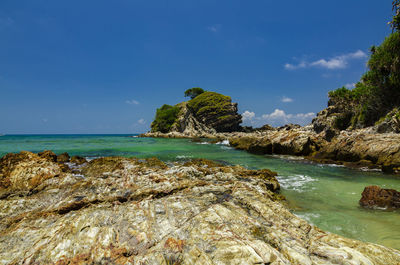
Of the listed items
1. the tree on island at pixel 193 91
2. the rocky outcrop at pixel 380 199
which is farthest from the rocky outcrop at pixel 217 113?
the rocky outcrop at pixel 380 199

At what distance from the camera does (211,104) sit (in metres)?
95.9

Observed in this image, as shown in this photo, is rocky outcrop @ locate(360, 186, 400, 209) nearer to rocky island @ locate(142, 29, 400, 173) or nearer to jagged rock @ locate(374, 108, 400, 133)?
rocky island @ locate(142, 29, 400, 173)

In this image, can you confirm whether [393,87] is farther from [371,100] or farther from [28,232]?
[28,232]

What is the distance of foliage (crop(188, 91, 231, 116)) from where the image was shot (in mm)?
93625

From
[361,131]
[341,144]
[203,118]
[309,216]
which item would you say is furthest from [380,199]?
[203,118]

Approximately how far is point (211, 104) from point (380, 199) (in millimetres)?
89782

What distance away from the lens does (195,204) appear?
5.36 meters

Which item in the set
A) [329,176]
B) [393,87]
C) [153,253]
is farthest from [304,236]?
[393,87]

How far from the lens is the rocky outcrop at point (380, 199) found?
301 inches

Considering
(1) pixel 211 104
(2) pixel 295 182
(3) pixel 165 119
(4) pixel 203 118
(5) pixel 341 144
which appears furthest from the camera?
(3) pixel 165 119

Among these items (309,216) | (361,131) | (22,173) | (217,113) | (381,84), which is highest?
(217,113)

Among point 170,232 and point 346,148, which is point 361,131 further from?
point 170,232

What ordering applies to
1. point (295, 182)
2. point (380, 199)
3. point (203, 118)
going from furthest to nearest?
point (203, 118) → point (295, 182) → point (380, 199)

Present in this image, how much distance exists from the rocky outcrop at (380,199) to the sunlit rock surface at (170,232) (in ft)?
17.6
